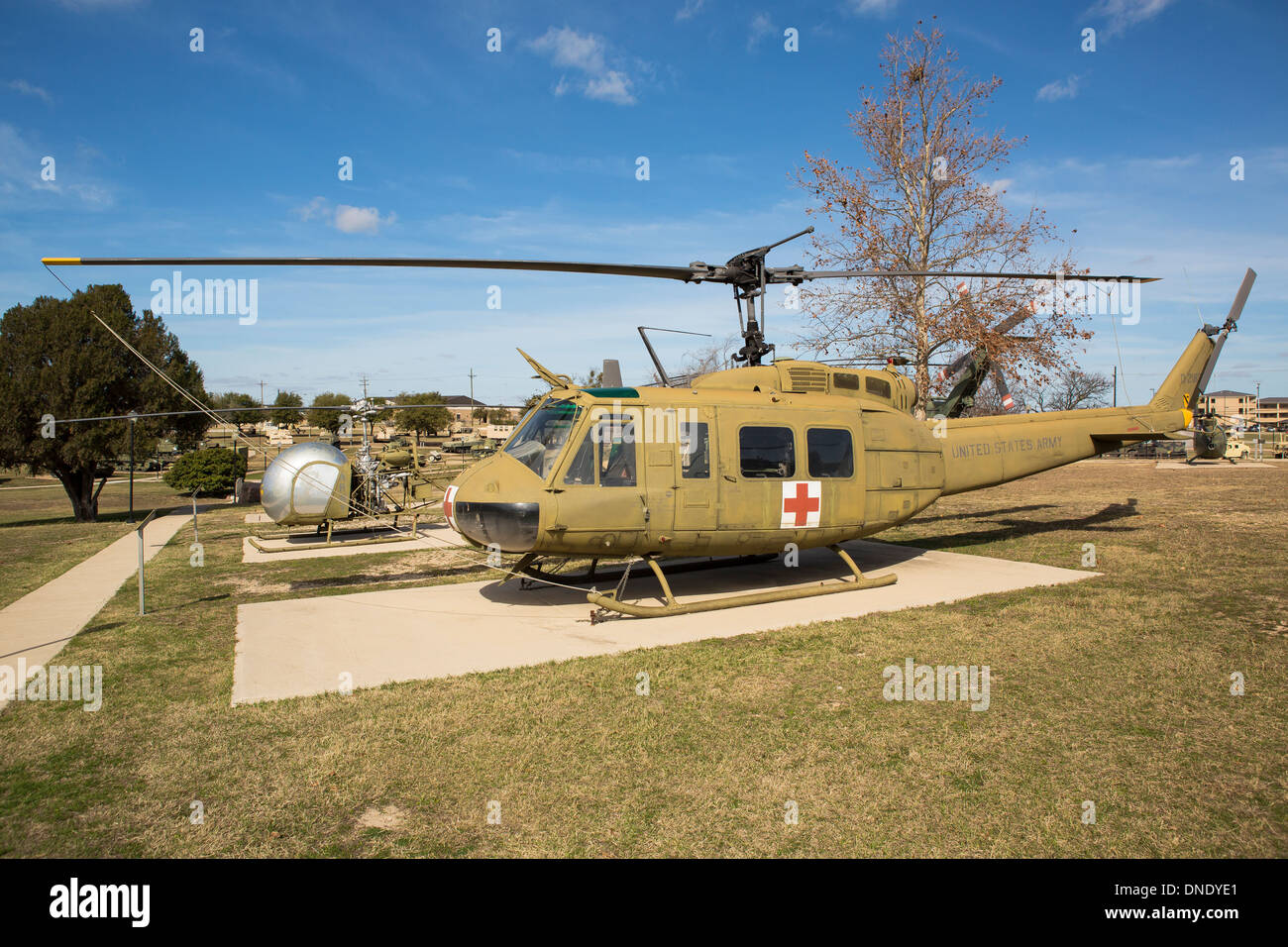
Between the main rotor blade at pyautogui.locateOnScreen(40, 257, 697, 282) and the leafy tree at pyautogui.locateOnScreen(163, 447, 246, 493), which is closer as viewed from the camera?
the main rotor blade at pyautogui.locateOnScreen(40, 257, 697, 282)

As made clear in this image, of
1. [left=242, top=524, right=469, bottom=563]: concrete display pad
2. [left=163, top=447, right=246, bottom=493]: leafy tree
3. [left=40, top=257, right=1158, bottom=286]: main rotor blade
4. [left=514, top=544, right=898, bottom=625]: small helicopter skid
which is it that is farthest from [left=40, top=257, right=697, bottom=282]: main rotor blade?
[left=163, top=447, right=246, bottom=493]: leafy tree

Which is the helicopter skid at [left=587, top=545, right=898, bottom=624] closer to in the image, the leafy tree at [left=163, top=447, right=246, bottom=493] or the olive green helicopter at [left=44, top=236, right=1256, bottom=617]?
the olive green helicopter at [left=44, top=236, right=1256, bottom=617]

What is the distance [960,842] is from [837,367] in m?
7.86

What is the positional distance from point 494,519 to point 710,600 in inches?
122

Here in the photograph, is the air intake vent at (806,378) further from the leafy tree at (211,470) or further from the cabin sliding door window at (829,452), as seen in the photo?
the leafy tree at (211,470)

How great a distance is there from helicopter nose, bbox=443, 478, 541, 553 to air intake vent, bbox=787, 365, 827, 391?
169 inches

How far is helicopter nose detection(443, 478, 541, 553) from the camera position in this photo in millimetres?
Answer: 8586

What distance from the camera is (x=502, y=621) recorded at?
9.06 metres

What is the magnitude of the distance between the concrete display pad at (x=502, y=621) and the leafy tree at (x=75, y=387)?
53.7ft

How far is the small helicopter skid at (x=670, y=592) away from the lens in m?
9.04

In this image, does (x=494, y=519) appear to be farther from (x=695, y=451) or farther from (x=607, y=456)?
(x=695, y=451)

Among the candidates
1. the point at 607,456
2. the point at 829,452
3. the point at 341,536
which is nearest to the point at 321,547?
the point at 341,536

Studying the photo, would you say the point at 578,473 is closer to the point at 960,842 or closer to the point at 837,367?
the point at 837,367

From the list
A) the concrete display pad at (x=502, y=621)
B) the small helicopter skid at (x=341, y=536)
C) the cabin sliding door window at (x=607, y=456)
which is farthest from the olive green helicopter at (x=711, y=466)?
the small helicopter skid at (x=341, y=536)
